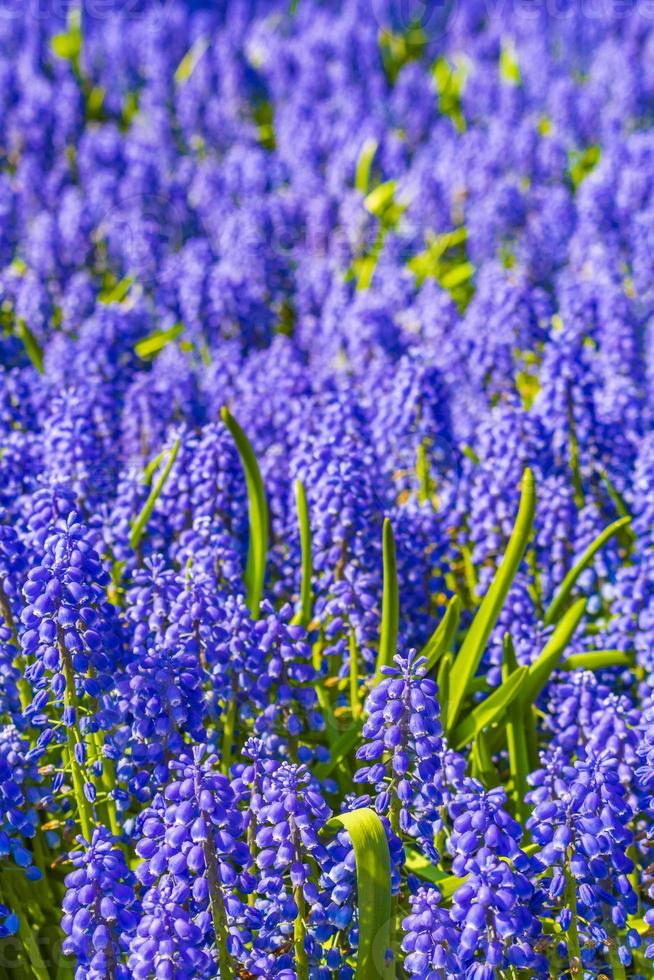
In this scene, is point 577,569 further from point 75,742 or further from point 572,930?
point 75,742

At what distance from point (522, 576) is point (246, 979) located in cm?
257

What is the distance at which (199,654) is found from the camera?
4207 mm

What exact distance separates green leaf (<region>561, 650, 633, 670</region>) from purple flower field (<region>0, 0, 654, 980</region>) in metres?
0.02

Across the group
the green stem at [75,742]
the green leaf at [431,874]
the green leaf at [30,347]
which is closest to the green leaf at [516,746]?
the green leaf at [431,874]

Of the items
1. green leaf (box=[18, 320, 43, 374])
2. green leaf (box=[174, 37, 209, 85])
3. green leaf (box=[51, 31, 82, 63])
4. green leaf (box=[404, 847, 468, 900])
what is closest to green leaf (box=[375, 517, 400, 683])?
green leaf (box=[404, 847, 468, 900])

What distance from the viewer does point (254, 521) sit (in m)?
5.51

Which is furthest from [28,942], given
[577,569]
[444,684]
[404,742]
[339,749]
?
[577,569]

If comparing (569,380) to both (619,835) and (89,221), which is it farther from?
(89,221)

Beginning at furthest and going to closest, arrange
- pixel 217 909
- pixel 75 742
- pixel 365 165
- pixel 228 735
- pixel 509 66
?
pixel 509 66
pixel 365 165
pixel 228 735
pixel 75 742
pixel 217 909

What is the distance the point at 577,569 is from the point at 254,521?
157cm

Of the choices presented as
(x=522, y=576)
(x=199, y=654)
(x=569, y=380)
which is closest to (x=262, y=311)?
(x=569, y=380)

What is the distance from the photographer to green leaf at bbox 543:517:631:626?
536cm

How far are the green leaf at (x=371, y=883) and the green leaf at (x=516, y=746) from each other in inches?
49.6

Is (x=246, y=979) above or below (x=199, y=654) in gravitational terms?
below
